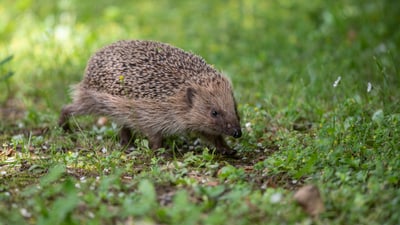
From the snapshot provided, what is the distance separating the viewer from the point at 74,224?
4.47 metres

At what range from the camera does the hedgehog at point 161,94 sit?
685 cm

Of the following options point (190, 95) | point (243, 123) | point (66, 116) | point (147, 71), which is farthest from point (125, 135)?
point (243, 123)

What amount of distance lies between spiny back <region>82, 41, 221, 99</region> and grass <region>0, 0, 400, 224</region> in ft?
1.84

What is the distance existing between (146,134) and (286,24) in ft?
16.9

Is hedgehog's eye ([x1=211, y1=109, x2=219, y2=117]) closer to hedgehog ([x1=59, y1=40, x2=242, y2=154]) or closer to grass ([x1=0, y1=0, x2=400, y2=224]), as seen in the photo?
hedgehog ([x1=59, y1=40, x2=242, y2=154])

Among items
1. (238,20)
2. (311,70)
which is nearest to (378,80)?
(311,70)

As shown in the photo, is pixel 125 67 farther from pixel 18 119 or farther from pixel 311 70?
pixel 311 70

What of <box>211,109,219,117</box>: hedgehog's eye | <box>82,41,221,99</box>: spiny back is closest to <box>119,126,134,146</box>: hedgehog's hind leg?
<box>82,41,221,99</box>: spiny back

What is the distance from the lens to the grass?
481 cm

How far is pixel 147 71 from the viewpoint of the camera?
707cm

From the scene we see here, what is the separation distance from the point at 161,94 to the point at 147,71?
30 cm

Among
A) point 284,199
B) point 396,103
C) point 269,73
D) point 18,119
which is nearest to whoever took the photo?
point 284,199

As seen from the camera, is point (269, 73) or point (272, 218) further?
point (269, 73)

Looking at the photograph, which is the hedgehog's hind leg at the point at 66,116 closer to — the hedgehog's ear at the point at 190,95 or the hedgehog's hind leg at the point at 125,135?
the hedgehog's hind leg at the point at 125,135
